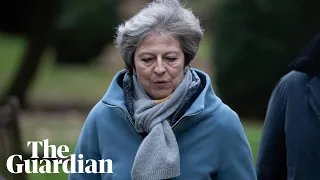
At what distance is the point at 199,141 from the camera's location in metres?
4.25

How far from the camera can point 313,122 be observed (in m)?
5.11

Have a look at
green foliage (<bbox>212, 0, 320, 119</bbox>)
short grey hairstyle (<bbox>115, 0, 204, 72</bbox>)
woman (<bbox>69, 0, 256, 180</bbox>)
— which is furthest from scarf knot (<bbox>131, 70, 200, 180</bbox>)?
green foliage (<bbox>212, 0, 320, 119</bbox>)

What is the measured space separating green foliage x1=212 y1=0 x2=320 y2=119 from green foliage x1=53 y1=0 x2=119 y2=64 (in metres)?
8.26

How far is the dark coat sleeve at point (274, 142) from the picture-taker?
5227mm

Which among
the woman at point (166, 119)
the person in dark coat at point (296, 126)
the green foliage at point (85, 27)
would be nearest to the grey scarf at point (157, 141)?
the woman at point (166, 119)

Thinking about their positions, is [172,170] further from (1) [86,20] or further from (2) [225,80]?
(1) [86,20]

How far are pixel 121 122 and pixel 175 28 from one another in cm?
45

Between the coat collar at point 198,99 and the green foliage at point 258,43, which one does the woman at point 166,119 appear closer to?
the coat collar at point 198,99

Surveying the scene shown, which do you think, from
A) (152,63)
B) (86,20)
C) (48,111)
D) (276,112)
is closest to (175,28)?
(152,63)

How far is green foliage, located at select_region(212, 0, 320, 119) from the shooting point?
17.0 m

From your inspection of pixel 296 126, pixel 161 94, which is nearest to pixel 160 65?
pixel 161 94

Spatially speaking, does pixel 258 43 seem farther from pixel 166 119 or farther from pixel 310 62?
pixel 166 119

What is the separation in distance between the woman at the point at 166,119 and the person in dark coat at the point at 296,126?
0.82 meters

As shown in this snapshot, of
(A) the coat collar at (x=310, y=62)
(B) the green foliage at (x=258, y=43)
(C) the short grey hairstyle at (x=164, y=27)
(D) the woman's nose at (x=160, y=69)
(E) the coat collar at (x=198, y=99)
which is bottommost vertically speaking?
(E) the coat collar at (x=198, y=99)
